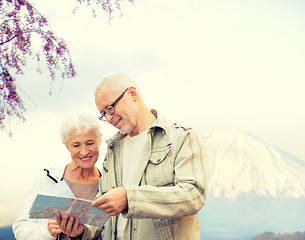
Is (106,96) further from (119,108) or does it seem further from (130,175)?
(130,175)

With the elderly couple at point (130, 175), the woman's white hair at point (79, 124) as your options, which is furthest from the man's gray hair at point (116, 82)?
the woman's white hair at point (79, 124)

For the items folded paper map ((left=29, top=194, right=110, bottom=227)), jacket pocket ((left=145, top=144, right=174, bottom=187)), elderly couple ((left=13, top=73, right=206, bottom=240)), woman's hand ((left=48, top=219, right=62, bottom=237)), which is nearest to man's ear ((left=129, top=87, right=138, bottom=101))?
elderly couple ((left=13, top=73, right=206, bottom=240))

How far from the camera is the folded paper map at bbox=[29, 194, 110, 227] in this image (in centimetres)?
142

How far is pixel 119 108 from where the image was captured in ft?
5.33

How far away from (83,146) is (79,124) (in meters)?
0.10

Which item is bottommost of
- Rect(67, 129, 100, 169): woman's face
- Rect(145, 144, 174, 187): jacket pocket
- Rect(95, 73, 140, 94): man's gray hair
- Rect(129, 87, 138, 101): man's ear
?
Rect(145, 144, 174, 187): jacket pocket

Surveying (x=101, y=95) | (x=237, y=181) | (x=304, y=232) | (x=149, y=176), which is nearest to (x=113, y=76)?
(x=101, y=95)

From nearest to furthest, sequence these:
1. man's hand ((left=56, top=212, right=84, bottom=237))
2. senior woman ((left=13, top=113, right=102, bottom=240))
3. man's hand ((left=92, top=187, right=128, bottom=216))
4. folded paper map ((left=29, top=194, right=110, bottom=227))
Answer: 1. man's hand ((left=92, top=187, right=128, bottom=216))
2. folded paper map ((left=29, top=194, right=110, bottom=227))
3. man's hand ((left=56, top=212, right=84, bottom=237))
4. senior woman ((left=13, top=113, right=102, bottom=240))

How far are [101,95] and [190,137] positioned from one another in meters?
0.39

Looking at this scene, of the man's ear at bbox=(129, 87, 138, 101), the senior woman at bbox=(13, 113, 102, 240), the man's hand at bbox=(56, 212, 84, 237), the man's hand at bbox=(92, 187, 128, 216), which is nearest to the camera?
the man's hand at bbox=(92, 187, 128, 216)

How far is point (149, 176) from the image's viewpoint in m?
1.51

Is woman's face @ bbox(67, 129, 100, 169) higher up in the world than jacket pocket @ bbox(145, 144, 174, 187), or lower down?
higher up

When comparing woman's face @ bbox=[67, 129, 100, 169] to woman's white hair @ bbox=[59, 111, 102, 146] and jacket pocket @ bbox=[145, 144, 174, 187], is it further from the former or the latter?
jacket pocket @ bbox=[145, 144, 174, 187]

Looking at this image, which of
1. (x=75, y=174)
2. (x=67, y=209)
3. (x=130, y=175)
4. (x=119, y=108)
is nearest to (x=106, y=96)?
(x=119, y=108)
